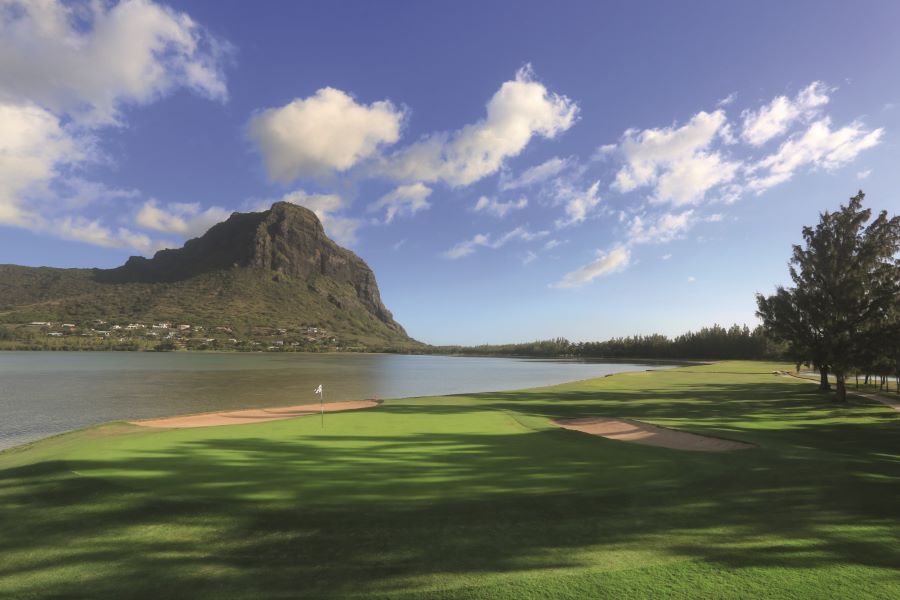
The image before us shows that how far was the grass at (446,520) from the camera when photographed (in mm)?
4832

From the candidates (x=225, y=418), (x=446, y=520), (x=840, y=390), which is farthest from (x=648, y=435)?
(x=840, y=390)

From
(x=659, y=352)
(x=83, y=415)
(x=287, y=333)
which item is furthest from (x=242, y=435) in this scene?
(x=287, y=333)

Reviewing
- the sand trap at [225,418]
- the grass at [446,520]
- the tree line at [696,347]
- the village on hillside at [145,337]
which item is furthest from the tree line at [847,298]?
the village on hillside at [145,337]

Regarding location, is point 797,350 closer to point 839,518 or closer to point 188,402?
point 839,518

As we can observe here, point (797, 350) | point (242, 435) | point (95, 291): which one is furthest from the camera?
point (95, 291)

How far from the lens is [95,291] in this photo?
188500mm

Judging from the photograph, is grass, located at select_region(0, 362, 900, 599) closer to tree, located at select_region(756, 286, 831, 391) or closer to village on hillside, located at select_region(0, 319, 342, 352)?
tree, located at select_region(756, 286, 831, 391)

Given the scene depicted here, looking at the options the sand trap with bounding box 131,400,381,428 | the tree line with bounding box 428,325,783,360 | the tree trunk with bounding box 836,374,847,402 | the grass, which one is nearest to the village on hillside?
the tree line with bounding box 428,325,783,360

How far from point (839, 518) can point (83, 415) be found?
30528 mm

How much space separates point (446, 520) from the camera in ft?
21.2

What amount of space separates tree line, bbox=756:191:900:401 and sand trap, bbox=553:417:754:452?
16.4m

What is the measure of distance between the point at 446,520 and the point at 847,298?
2885 centimetres

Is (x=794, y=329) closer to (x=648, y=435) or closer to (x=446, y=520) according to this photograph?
(x=648, y=435)

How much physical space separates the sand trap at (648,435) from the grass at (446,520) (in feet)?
3.45
